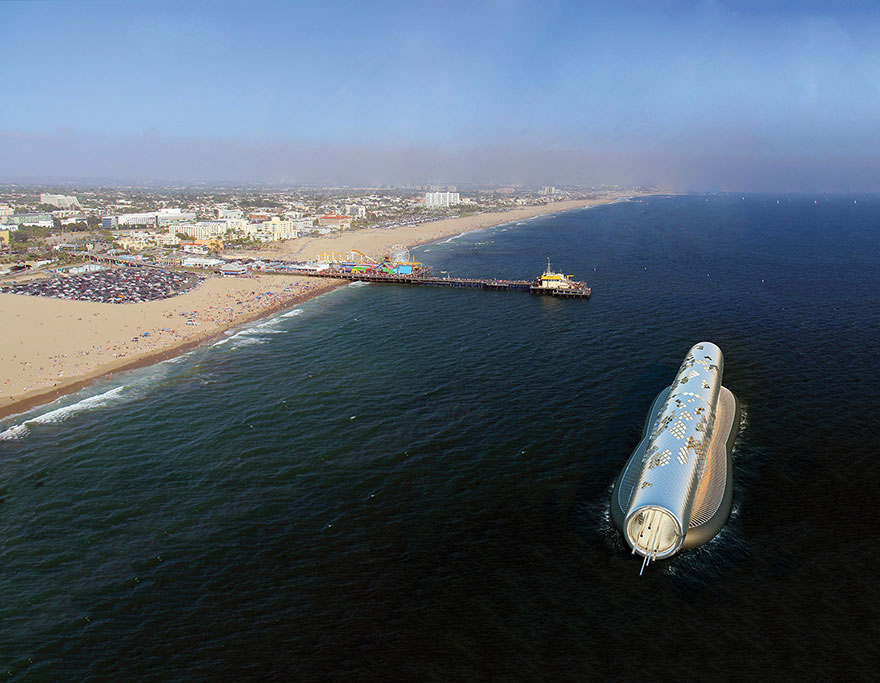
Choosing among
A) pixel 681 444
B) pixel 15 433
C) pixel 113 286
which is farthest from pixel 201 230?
pixel 681 444

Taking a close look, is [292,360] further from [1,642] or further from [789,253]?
[789,253]

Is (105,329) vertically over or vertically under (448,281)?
under

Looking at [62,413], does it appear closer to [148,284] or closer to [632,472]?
[632,472]

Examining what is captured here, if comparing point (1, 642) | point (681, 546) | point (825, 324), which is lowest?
point (1, 642)

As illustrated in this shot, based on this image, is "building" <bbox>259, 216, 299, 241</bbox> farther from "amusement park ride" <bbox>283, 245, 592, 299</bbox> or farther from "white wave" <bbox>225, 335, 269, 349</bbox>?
"white wave" <bbox>225, 335, 269, 349</bbox>

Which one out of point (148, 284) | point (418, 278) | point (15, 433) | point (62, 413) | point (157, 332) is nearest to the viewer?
point (15, 433)

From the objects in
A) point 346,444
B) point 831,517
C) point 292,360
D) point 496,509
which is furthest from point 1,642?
point 831,517

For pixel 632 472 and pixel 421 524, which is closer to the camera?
pixel 421 524
